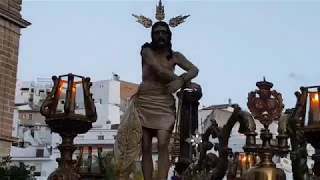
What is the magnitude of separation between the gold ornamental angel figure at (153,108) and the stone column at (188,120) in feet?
11.5

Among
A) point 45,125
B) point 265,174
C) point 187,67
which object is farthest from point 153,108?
point 45,125

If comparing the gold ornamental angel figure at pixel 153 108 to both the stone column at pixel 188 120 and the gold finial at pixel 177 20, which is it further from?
the stone column at pixel 188 120

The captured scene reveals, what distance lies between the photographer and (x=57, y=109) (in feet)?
28.2

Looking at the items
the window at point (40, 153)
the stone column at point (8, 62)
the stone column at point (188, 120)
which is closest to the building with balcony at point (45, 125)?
the window at point (40, 153)

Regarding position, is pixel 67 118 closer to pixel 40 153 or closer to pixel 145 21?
pixel 145 21

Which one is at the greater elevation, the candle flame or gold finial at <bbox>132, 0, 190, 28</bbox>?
gold finial at <bbox>132, 0, 190, 28</bbox>

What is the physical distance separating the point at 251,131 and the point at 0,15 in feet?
63.5

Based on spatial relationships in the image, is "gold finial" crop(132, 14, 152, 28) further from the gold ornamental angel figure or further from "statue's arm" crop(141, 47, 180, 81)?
"statue's arm" crop(141, 47, 180, 81)

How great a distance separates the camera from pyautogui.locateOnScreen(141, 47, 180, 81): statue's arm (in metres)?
6.01

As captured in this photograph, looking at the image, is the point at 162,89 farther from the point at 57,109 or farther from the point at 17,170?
the point at 17,170

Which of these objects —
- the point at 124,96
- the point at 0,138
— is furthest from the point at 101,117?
the point at 0,138

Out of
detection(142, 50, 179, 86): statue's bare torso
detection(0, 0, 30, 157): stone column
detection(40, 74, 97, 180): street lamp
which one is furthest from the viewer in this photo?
detection(0, 0, 30, 157): stone column

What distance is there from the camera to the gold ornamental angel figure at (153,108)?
5.90 m

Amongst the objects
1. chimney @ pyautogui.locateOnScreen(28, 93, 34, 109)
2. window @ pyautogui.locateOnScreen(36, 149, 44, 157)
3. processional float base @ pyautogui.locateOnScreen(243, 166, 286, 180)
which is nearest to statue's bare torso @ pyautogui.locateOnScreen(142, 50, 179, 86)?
processional float base @ pyautogui.locateOnScreen(243, 166, 286, 180)
